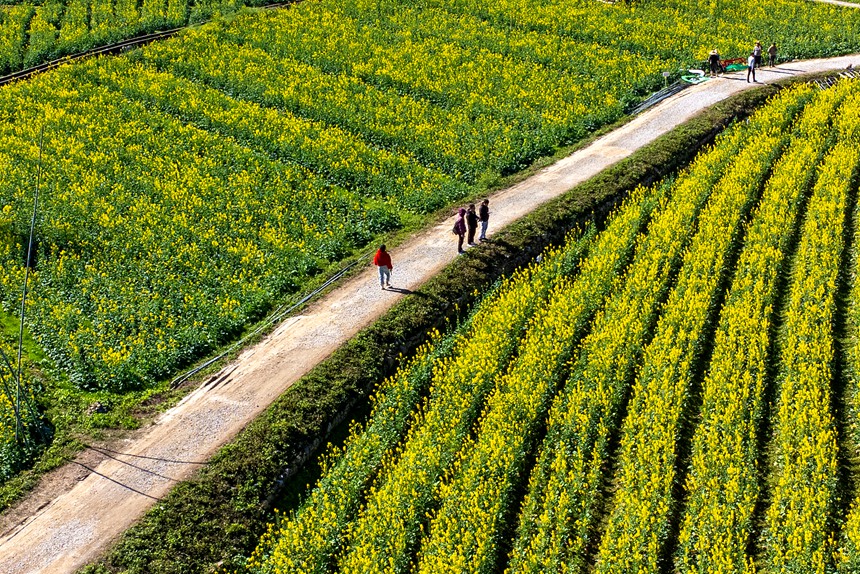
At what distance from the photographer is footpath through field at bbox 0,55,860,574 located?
17609 mm

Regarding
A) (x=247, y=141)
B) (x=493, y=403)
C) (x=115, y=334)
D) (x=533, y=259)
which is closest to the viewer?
(x=493, y=403)

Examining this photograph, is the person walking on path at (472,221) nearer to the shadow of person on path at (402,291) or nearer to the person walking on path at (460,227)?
the person walking on path at (460,227)

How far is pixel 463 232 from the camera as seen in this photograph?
25906 millimetres

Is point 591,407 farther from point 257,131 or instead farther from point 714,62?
point 714,62

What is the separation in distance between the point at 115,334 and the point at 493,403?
10.3 meters

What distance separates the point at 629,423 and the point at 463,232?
846 centimetres

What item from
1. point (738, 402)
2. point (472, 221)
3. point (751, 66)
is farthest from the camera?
point (751, 66)

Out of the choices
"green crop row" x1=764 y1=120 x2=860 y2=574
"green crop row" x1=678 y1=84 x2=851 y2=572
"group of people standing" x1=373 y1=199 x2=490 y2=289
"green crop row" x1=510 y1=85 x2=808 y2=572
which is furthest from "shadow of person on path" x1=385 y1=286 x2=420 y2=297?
"green crop row" x1=764 y1=120 x2=860 y2=574

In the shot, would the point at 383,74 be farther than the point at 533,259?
Yes

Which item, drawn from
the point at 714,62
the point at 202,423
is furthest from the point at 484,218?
the point at 714,62

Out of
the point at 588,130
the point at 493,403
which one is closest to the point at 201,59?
the point at 588,130

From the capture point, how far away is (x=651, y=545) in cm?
1634

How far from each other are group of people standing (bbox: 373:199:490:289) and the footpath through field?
389mm

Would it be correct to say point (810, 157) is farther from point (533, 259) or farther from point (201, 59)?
point (201, 59)
